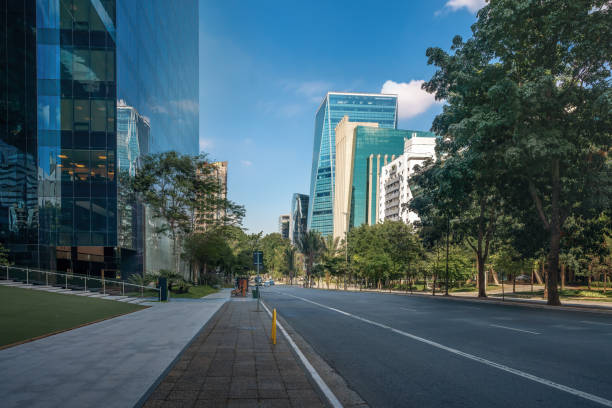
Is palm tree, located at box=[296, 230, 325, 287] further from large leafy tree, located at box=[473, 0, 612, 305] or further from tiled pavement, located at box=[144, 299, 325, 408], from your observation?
tiled pavement, located at box=[144, 299, 325, 408]

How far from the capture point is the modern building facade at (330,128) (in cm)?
16675

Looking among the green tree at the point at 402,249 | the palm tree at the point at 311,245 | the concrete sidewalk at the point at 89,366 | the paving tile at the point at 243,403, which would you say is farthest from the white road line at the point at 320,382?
the palm tree at the point at 311,245

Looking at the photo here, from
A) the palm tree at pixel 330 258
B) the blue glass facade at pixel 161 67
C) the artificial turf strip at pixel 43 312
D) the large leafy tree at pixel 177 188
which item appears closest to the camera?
the artificial turf strip at pixel 43 312

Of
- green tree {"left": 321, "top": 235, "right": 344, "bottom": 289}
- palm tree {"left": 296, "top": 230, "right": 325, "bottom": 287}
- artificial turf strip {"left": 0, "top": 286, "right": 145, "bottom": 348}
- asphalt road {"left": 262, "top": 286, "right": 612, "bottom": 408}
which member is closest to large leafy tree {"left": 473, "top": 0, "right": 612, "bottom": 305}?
asphalt road {"left": 262, "top": 286, "right": 612, "bottom": 408}

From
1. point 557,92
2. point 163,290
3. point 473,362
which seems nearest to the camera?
point 473,362

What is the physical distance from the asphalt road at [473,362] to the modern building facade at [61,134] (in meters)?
23.0

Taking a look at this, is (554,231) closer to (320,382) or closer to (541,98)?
(541,98)

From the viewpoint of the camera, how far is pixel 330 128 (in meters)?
169

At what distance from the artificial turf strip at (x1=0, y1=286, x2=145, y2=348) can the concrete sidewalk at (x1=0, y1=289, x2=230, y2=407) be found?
841mm

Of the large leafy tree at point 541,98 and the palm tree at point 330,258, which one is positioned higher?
the large leafy tree at point 541,98

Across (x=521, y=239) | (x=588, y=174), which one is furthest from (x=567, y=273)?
(x=588, y=174)

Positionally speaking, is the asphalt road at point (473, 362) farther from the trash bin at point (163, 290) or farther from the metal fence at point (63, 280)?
the metal fence at point (63, 280)

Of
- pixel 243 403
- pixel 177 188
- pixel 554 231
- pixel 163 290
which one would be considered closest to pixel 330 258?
pixel 177 188

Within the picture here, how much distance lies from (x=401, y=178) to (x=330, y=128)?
198 feet
